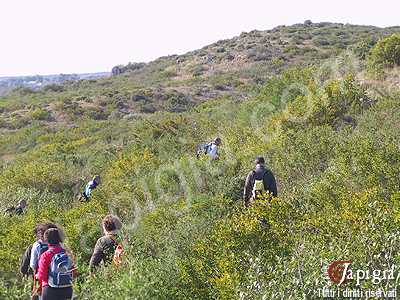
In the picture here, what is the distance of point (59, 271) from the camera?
5.16 metres

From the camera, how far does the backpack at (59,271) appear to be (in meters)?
5.16

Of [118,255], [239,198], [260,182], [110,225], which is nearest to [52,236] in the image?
[118,255]

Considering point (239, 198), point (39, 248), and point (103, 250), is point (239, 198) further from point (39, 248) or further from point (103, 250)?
point (39, 248)

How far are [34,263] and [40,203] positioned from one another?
602cm

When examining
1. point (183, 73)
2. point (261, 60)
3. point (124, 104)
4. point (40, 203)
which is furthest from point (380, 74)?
point (183, 73)

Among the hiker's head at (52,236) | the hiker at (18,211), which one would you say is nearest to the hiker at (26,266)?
the hiker's head at (52,236)

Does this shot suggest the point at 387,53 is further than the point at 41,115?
No

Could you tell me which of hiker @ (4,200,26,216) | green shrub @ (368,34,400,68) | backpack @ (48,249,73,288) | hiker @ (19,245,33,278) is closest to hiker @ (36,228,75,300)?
backpack @ (48,249,73,288)

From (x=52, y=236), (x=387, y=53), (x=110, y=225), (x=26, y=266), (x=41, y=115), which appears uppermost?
(x=387, y=53)

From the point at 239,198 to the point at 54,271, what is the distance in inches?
184

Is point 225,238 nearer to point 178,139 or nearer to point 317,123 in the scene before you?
point 317,123

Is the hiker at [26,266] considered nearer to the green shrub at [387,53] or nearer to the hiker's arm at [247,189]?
the hiker's arm at [247,189]

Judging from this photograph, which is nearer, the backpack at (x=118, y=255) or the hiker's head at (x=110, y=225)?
the backpack at (x=118, y=255)

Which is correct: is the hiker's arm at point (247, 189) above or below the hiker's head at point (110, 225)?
below
